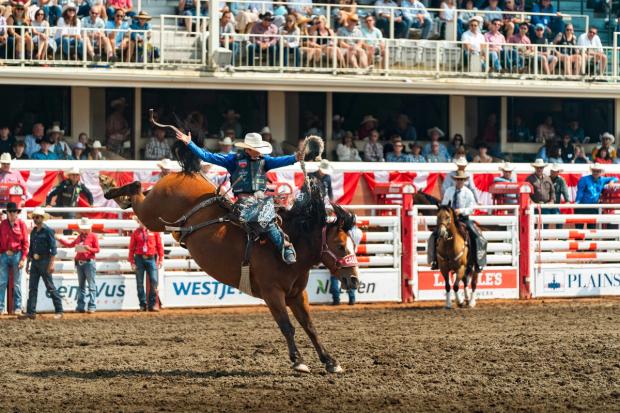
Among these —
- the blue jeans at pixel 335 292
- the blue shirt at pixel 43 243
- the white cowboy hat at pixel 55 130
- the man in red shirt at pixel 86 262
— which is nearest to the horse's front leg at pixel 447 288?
the blue jeans at pixel 335 292

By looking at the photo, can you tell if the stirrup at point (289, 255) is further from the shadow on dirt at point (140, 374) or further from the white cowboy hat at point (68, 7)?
the white cowboy hat at point (68, 7)

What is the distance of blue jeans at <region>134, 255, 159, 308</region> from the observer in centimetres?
1777

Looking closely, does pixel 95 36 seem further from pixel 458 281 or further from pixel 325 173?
pixel 458 281

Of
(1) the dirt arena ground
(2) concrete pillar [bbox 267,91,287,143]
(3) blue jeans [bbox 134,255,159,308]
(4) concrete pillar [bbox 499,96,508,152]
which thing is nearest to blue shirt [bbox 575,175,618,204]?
(1) the dirt arena ground

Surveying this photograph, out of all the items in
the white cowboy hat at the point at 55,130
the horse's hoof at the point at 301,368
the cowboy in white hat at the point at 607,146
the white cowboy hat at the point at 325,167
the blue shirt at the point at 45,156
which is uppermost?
the white cowboy hat at the point at 55,130

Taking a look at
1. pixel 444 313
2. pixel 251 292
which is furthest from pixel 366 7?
pixel 251 292

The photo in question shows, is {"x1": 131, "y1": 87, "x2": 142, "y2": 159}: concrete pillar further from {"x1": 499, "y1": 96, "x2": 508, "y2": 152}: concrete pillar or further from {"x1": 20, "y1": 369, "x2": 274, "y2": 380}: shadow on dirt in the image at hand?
{"x1": 20, "y1": 369, "x2": 274, "y2": 380}: shadow on dirt

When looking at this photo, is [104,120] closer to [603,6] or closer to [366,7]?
[366,7]

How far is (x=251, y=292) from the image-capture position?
38.3 feet

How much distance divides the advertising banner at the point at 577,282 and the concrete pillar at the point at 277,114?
25.1ft

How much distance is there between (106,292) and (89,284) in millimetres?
381

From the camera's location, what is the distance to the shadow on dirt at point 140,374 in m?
11.2

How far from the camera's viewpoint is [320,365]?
→ 11828 millimetres

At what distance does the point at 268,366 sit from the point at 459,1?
16983mm
